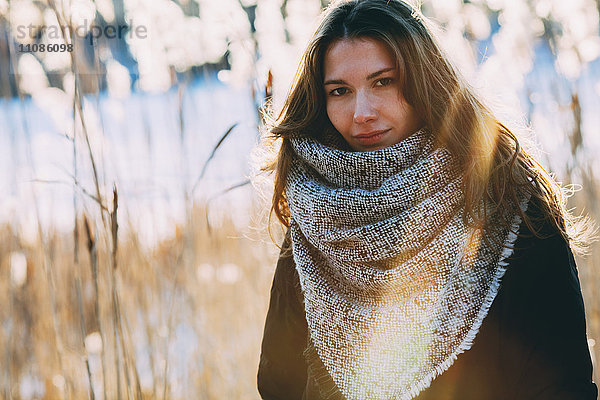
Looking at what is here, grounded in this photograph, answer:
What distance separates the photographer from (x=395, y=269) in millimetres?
1243

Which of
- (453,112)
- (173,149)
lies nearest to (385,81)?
(453,112)

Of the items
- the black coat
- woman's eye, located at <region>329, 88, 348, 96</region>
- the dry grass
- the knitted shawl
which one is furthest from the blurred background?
the black coat

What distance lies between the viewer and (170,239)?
2.19m

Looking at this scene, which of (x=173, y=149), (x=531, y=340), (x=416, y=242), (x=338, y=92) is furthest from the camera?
(x=173, y=149)

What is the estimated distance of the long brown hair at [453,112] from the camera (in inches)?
47.6

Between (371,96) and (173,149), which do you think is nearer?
(371,96)

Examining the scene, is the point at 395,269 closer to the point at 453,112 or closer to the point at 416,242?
the point at 416,242

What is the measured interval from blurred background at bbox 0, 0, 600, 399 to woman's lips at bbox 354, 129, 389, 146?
242 millimetres

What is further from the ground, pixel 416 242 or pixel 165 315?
pixel 416 242

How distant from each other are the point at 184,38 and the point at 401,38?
35.8 inches

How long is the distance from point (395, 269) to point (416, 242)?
0.07m

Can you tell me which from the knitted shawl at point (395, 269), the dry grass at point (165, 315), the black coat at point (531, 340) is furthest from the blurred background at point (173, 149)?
the black coat at point (531, 340)

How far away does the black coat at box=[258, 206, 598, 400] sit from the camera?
107 centimetres

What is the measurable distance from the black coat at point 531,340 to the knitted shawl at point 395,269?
0.03 m
